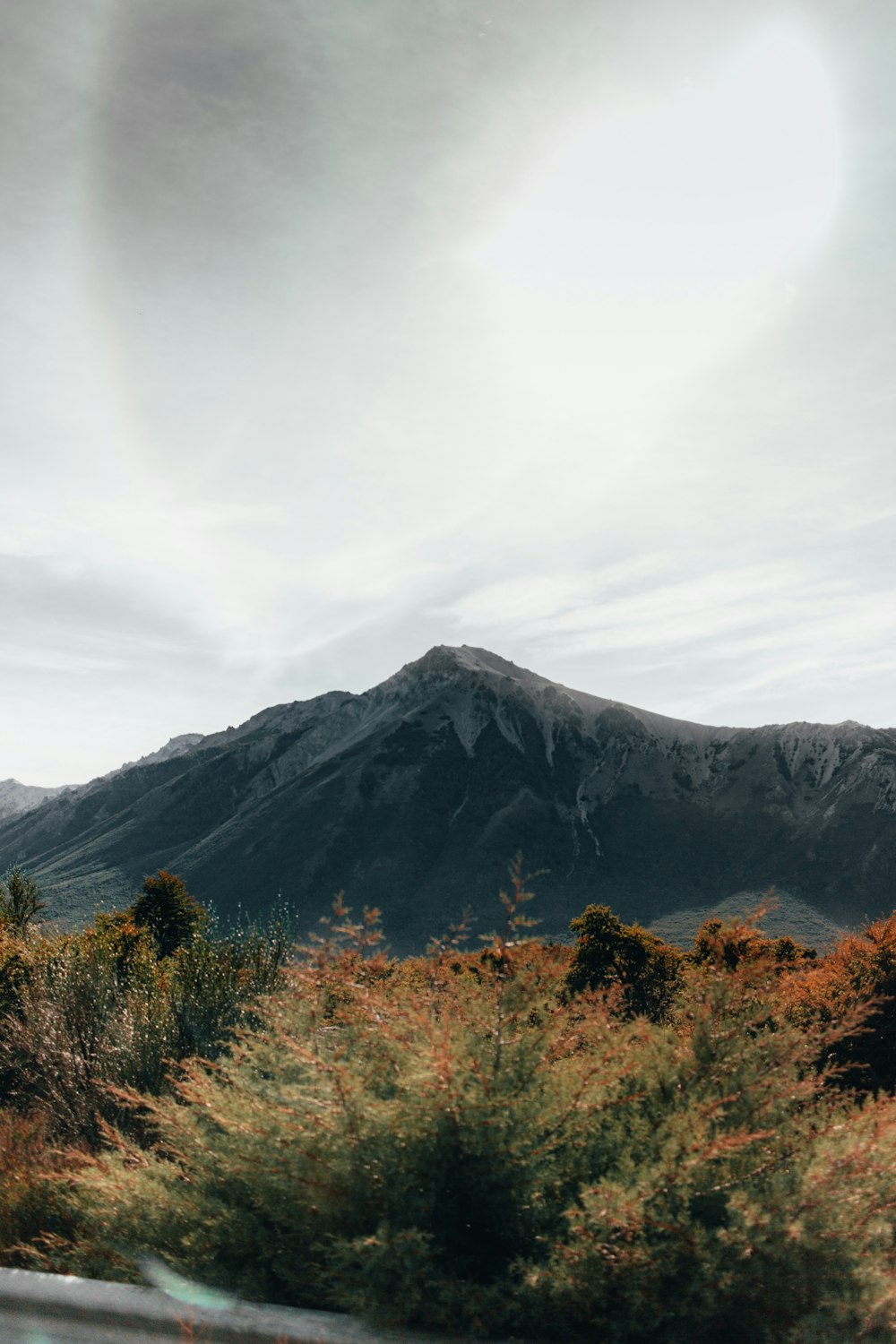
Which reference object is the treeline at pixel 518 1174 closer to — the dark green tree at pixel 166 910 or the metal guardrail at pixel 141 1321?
the metal guardrail at pixel 141 1321

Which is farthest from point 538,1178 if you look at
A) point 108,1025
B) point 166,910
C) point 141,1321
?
point 166,910

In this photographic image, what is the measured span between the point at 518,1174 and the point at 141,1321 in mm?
2061

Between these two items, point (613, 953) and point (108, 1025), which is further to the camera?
point (613, 953)

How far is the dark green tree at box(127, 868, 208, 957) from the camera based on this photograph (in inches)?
1791

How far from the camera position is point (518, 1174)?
14.1 feet

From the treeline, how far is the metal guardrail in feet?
0.55

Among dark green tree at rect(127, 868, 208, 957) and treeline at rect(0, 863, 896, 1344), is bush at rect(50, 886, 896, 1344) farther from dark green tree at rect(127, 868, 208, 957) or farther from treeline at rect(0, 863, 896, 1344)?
dark green tree at rect(127, 868, 208, 957)

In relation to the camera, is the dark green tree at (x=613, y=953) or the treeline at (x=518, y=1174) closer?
the treeline at (x=518, y=1174)

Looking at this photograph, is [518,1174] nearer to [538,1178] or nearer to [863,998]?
[538,1178]

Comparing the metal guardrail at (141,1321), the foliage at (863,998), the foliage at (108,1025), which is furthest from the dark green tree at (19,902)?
the metal guardrail at (141,1321)

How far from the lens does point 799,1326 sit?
3.62 meters

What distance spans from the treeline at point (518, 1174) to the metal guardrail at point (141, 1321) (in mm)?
167

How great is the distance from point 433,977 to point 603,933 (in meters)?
37.1

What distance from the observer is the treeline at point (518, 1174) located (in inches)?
151
